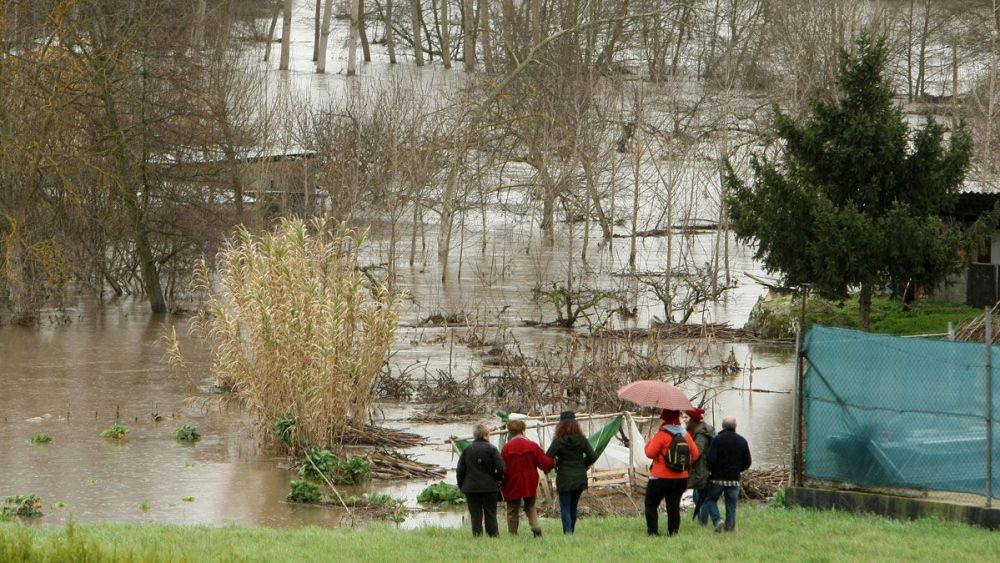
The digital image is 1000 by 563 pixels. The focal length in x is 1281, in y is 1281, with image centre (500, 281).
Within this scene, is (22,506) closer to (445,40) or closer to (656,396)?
(656,396)

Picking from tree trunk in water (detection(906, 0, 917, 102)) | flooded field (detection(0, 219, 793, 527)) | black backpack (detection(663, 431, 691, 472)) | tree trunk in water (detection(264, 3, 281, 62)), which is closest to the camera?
black backpack (detection(663, 431, 691, 472))

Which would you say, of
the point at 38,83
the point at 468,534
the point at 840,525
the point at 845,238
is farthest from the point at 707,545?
the point at 38,83

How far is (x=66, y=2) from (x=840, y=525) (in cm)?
2696

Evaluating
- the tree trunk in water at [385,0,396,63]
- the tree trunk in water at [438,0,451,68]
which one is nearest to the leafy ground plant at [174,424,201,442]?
the tree trunk in water at [438,0,451,68]

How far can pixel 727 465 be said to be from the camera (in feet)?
39.5

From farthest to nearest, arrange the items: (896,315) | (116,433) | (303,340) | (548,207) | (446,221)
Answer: (548,207) → (446,221) → (896,315) → (116,433) → (303,340)

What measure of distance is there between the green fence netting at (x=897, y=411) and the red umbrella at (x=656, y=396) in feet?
5.48

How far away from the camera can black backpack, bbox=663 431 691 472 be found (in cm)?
1129

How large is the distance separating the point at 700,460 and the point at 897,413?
207 centimetres

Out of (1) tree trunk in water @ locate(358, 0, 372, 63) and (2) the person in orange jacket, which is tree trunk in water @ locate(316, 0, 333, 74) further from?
(2) the person in orange jacket

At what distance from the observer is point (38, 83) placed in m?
32.4

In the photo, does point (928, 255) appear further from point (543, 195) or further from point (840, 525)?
point (543, 195)

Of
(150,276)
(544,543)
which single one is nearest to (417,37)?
(150,276)

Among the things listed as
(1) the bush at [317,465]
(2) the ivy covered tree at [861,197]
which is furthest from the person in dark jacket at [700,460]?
(2) the ivy covered tree at [861,197]
